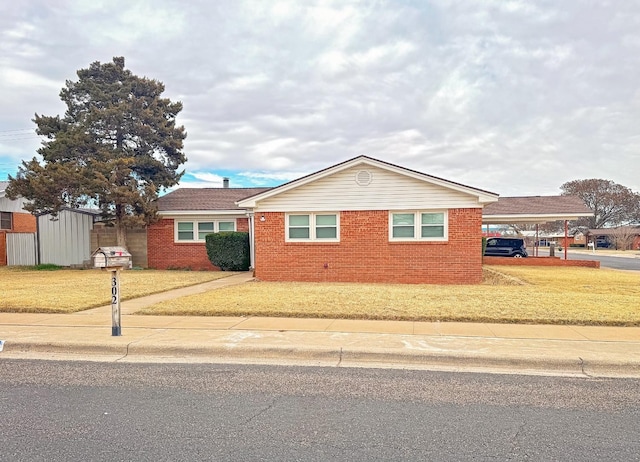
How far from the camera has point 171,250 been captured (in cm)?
2069

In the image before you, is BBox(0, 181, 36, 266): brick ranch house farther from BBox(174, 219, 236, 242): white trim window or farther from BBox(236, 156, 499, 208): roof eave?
BBox(236, 156, 499, 208): roof eave

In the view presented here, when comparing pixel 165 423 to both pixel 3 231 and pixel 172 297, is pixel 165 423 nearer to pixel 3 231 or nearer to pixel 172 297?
pixel 172 297

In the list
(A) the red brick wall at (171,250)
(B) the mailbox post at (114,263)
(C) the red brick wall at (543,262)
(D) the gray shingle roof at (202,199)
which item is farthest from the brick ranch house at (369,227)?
(C) the red brick wall at (543,262)

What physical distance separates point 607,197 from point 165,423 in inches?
3286

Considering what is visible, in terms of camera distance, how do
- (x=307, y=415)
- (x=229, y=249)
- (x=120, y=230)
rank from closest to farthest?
1. (x=307, y=415)
2. (x=229, y=249)
3. (x=120, y=230)

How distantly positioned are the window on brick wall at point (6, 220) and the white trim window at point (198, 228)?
1051cm

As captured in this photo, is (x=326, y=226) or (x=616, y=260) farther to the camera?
(x=616, y=260)

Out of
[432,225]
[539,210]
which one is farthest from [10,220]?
[539,210]

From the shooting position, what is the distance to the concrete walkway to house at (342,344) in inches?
231

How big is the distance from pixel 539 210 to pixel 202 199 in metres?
16.8

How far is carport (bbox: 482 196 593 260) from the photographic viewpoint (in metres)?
21.7

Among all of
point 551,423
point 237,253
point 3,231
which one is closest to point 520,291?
point 551,423

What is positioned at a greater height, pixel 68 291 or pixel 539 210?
pixel 539 210

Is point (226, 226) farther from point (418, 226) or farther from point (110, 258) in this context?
point (110, 258)
